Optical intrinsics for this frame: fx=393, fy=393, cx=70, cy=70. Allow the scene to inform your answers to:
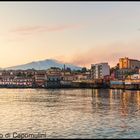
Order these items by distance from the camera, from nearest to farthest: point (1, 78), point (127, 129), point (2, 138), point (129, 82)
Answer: point (2, 138) < point (127, 129) < point (129, 82) < point (1, 78)

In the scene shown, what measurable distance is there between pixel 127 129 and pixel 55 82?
8973 cm

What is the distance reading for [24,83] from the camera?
110625 mm

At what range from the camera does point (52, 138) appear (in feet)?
42.7

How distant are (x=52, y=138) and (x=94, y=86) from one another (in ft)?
253

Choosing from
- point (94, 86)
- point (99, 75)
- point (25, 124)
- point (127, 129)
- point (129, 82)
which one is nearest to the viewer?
point (127, 129)

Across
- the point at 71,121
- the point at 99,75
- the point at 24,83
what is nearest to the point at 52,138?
the point at 71,121

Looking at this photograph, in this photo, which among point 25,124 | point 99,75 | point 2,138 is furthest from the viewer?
point 99,75

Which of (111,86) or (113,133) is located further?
(111,86)

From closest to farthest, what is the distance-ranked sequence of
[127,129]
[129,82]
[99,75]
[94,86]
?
[127,129]
[129,82]
[94,86]
[99,75]

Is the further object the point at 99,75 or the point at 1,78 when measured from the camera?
the point at 1,78

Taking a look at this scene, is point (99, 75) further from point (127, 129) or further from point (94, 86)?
point (127, 129)

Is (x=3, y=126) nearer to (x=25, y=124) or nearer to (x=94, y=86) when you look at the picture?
(x=25, y=124)

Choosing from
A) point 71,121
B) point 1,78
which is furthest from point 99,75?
point 71,121

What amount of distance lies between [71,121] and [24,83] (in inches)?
3696
